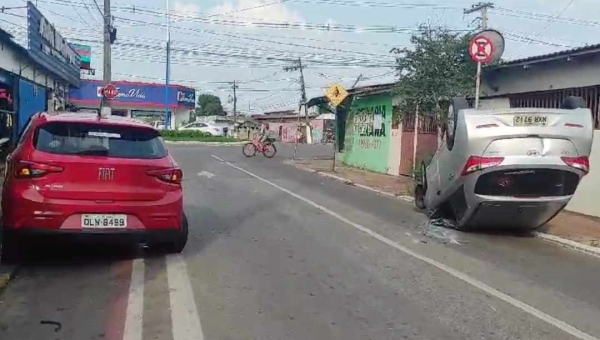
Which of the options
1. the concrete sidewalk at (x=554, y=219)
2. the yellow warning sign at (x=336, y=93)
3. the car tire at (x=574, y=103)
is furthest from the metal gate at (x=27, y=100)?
the car tire at (x=574, y=103)

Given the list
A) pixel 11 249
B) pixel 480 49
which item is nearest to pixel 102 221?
pixel 11 249

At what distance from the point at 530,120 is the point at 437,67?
7.56 m

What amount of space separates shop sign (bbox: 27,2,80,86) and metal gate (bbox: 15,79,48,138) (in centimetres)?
94

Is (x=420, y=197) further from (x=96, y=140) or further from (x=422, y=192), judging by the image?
(x=96, y=140)

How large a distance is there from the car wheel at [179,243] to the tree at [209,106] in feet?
382

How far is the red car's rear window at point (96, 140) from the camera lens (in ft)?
23.3

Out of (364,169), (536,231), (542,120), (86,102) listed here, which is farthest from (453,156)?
(86,102)

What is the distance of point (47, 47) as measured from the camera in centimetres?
2559

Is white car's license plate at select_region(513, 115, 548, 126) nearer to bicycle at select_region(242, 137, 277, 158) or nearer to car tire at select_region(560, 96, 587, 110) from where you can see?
car tire at select_region(560, 96, 587, 110)

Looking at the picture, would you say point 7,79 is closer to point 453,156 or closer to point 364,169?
point 364,169

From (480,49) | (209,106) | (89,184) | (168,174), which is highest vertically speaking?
(209,106)

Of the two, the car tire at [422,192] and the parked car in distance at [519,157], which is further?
the car tire at [422,192]

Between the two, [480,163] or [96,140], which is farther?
[480,163]

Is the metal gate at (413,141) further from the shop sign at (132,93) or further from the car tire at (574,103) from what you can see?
the shop sign at (132,93)
